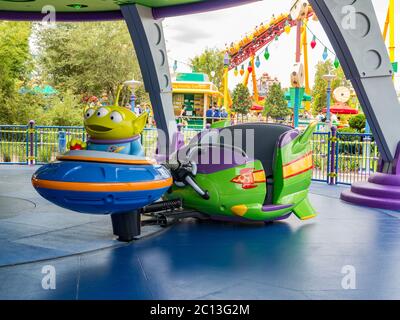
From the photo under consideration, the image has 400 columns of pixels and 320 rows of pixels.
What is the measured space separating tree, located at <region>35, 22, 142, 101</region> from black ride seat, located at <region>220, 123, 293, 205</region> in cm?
1756

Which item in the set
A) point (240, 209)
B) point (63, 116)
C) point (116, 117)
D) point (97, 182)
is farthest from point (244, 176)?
point (63, 116)

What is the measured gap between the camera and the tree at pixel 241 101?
3272 centimetres

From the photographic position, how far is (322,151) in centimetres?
1054

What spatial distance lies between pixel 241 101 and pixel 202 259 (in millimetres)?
29501

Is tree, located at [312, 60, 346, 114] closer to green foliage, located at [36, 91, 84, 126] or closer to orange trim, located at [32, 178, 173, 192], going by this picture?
green foliage, located at [36, 91, 84, 126]

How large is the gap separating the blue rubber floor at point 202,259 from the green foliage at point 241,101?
89.5ft

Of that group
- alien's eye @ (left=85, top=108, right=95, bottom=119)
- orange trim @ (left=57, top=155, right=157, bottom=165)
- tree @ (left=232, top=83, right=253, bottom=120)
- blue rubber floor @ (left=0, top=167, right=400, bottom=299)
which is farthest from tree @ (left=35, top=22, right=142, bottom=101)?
orange trim @ (left=57, top=155, right=157, bottom=165)

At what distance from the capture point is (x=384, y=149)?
6.69 meters

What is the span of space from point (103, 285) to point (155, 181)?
0.96 metres

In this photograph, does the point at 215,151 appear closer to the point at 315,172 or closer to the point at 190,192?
the point at 190,192

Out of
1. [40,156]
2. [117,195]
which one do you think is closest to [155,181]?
[117,195]

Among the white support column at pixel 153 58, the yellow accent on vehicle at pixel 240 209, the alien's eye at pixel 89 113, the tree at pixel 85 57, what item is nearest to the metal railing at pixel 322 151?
the white support column at pixel 153 58

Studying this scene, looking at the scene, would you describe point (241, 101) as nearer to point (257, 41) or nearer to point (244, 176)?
point (257, 41)

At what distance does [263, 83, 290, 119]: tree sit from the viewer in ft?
101
